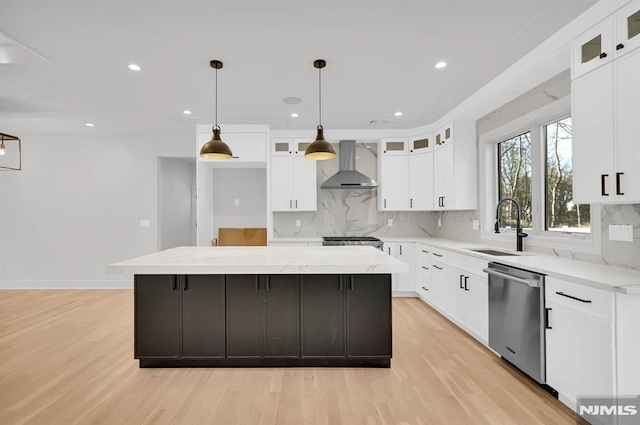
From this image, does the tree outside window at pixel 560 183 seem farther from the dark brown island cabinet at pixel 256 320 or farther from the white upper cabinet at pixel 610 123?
the dark brown island cabinet at pixel 256 320

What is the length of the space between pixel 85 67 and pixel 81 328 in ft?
8.90

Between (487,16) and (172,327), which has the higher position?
(487,16)

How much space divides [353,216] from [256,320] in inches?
123

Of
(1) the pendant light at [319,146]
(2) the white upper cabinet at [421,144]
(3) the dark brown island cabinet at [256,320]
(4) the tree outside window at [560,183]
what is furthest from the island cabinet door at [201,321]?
(2) the white upper cabinet at [421,144]

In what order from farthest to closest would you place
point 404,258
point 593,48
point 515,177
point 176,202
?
point 176,202
point 404,258
point 515,177
point 593,48

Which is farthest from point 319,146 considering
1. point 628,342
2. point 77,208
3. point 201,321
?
point 77,208

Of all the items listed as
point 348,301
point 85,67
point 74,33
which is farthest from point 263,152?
point 348,301

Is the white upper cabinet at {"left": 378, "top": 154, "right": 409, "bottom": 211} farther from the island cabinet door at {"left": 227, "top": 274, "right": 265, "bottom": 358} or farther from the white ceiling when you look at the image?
the island cabinet door at {"left": 227, "top": 274, "right": 265, "bottom": 358}

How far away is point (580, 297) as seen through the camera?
187 cm

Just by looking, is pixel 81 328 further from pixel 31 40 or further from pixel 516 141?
pixel 516 141

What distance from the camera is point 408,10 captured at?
6.98ft

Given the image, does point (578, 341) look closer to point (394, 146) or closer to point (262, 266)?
point (262, 266)

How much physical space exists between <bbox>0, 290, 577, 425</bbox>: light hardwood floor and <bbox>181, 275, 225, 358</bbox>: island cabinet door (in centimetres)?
16

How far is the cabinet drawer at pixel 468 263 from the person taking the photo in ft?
9.63
